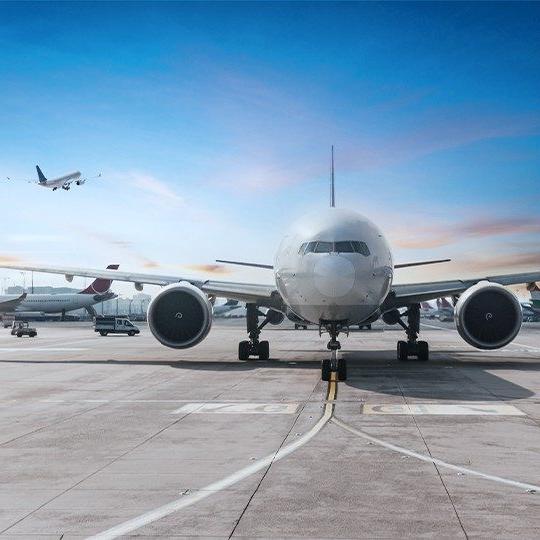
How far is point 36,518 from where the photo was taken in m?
6.30

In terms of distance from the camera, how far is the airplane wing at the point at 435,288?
2327cm

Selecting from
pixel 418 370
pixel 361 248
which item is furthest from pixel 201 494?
pixel 418 370

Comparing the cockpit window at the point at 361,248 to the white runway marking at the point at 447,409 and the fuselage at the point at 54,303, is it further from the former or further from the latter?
the fuselage at the point at 54,303

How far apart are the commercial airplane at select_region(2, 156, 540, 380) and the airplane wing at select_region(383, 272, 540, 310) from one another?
3cm

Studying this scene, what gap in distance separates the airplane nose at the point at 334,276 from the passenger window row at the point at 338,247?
1.70ft

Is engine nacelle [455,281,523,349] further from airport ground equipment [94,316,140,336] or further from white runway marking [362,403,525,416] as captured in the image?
airport ground equipment [94,316,140,336]

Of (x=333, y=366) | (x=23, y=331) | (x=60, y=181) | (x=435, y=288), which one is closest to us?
(x=333, y=366)

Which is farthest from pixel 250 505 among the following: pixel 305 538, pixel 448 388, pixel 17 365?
pixel 17 365

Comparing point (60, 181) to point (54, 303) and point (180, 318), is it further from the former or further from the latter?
point (180, 318)

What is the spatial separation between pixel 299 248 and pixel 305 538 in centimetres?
1330

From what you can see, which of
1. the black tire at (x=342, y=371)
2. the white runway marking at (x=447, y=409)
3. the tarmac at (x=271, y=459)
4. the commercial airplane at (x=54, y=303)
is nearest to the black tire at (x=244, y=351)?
the tarmac at (x=271, y=459)

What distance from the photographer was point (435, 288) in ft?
77.6

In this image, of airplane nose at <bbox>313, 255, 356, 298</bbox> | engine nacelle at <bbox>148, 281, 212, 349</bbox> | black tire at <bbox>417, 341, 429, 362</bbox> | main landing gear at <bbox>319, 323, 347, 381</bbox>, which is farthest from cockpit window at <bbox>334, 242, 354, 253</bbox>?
black tire at <bbox>417, 341, 429, 362</bbox>

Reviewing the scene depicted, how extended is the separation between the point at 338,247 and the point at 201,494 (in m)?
11.5
